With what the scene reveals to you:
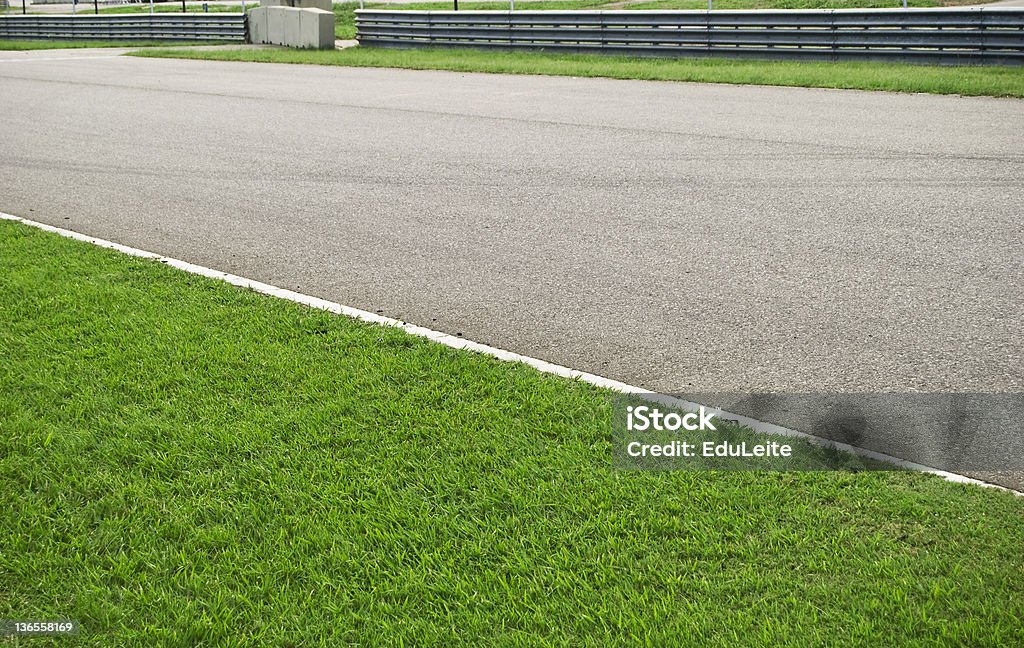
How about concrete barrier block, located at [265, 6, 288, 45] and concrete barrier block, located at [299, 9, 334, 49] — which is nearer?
concrete barrier block, located at [299, 9, 334, 49]

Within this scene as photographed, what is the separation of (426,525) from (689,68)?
15592mm

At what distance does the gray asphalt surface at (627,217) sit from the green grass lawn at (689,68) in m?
0.93

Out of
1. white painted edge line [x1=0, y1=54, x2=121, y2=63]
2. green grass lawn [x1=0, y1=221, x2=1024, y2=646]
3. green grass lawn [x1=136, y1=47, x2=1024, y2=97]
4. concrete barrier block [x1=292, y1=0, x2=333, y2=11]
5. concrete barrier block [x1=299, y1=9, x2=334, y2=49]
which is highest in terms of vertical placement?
concrete barrier block [x1=292, y1=0, x2=333, y2=11]

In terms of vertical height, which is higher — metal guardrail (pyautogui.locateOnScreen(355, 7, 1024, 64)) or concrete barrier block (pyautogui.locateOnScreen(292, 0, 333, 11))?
concrete barrier block (pyautogui.locateOnScreen(292, 0, 333, 11))

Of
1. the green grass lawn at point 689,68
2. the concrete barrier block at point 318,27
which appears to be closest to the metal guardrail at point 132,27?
Result: the concrete barrier block at point 318,27

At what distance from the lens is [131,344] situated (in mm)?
4891

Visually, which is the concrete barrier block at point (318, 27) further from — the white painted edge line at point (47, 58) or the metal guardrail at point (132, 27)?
the white painted edge line at point (47, 58)

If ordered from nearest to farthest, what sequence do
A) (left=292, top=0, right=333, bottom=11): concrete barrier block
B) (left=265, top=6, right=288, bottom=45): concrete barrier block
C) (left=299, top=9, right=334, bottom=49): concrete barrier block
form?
(left=299, top=9, right=334, bottom=49): concrete barrier block < (left=265, top=6, right=288, bottom=45): concrete barrier block < (left=292, top=0, right=333, bottom=11): concrete barrier block

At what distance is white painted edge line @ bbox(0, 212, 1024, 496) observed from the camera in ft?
12.0

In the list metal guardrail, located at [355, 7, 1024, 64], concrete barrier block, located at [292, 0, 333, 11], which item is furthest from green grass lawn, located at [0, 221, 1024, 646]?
concrete barrier block, located at [292, 0, 333, 11]

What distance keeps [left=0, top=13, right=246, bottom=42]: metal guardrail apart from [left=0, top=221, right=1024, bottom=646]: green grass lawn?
26962 millimetres

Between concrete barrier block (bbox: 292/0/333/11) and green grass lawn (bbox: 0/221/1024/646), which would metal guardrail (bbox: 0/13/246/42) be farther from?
green grass lawn (bbox: 0/221/1024/646)

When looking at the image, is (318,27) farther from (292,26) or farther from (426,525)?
(426,525)

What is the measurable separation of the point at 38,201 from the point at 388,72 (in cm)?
1175
